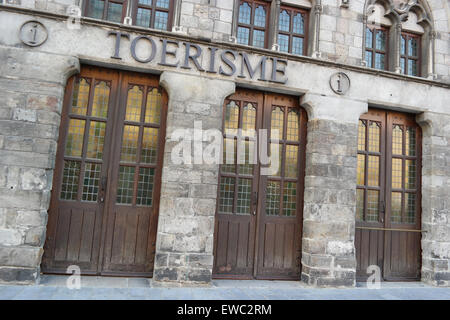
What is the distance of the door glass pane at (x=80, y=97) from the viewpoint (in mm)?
5504

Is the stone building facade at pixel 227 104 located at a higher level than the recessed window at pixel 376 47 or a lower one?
lower

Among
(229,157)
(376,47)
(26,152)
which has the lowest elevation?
(26,152)

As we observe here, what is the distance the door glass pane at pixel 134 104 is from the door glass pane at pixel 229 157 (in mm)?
1563

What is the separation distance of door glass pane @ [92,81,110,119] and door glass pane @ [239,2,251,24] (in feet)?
9.00

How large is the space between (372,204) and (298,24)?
3754 mm

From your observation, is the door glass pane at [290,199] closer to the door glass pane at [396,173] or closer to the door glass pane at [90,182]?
the door glass pane at [396,173]

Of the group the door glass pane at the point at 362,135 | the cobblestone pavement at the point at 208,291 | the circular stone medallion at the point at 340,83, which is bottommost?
the cobblestone pavement at the point at 208,291

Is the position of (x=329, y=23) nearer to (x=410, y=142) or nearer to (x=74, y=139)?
(x=410, y=142)

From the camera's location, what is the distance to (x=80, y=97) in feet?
18.1

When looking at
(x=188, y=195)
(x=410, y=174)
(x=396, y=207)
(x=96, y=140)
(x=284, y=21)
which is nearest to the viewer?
(x=188, y=195)

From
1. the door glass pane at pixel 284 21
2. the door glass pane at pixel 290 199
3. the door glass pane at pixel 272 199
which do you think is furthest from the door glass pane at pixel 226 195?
the door glass pane at pixel 284 21

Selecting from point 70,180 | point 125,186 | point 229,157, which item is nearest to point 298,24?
point 229,157

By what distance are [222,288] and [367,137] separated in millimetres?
3962
